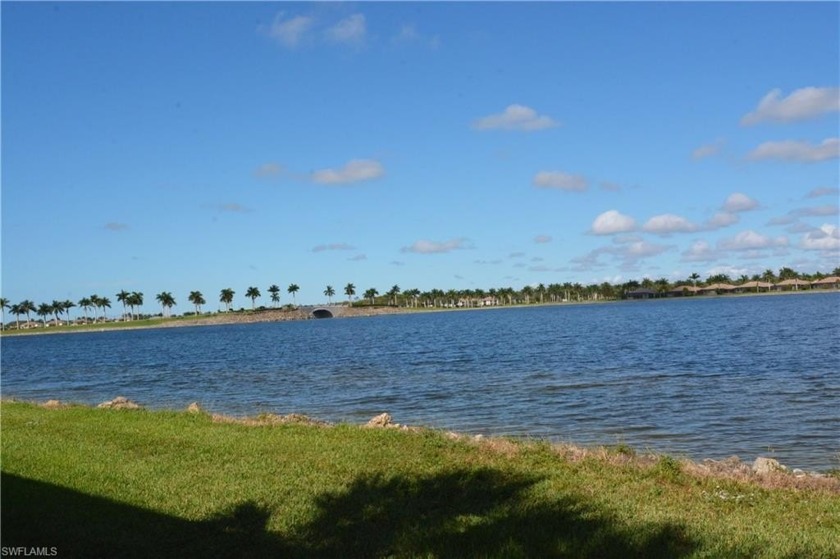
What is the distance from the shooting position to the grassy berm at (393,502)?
8.52 m

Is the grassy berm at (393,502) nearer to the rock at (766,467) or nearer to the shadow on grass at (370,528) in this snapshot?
the shadow on grass at (370,528)

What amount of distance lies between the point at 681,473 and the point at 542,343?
50.3 m

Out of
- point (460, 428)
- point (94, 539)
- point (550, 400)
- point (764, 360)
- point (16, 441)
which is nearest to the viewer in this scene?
point (94, 539)

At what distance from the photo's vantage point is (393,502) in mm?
10469

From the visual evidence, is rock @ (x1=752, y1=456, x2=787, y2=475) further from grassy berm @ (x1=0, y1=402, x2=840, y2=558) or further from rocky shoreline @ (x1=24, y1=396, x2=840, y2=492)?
grassy berm @ (x1=0, y1=402, x2=840, y2=558)

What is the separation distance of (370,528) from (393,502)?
1.17m

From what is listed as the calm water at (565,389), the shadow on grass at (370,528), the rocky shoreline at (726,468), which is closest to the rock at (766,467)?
the rocky shoreline at (726,468)

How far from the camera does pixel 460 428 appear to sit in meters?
21.4

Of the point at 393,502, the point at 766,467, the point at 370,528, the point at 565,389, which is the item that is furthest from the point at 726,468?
the point at 565,389

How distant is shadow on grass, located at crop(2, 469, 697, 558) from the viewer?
8359 mm

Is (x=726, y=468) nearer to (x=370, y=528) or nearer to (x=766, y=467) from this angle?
(x=766, y=467)

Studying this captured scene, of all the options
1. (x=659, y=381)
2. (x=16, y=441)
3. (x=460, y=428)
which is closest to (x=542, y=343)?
(x=659, y=381)

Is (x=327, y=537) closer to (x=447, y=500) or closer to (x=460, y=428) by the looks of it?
(x=447, y=500)

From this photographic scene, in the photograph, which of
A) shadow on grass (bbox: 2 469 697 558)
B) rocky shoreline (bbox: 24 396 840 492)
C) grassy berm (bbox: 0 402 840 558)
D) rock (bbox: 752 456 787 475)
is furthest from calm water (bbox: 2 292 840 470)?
shadow on grass (bbox: 2 469 697 558)
